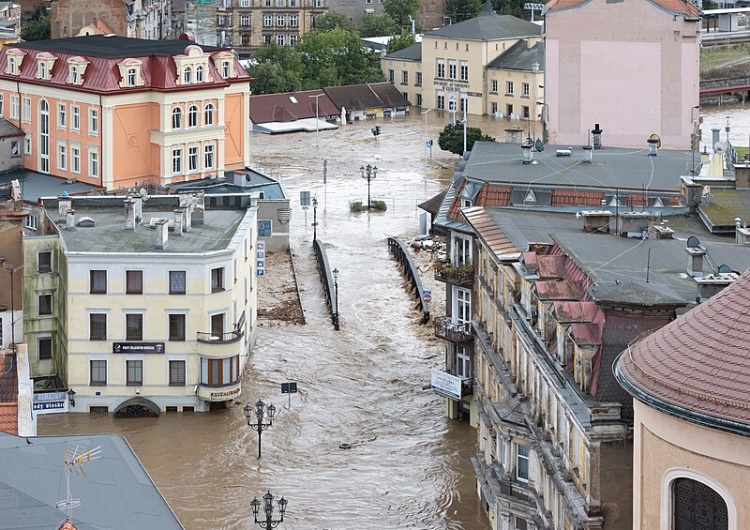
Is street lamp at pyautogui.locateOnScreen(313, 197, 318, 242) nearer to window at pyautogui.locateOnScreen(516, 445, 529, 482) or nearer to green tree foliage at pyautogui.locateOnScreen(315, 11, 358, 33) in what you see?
window at pyautogui.locateOnScreen(516, 445, 529, 482)

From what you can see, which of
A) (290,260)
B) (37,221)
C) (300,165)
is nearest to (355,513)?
(37,221)

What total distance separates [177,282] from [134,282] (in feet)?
4.30

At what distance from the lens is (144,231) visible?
201 ft

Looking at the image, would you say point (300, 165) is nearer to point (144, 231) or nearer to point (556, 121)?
point (556, 121)

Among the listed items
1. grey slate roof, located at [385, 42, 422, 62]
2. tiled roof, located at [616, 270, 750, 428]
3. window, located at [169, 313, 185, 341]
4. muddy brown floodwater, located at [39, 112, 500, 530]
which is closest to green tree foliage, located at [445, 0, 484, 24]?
grey slate roof, located at [385, 42, 422, 62]

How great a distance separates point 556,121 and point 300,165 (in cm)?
3173

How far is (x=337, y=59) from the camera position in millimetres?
139375

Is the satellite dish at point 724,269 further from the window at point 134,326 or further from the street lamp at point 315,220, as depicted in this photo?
the street lamp at point 315,220

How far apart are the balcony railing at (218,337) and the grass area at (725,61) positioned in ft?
308

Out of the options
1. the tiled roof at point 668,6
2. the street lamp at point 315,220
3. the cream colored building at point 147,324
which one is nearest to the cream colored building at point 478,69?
the street lamp at point 315,220

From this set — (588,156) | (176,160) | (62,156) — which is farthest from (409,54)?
(588,156)

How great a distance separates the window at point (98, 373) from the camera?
58375 mm

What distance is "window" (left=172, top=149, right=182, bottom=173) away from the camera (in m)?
85.8

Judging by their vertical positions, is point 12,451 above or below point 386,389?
above
